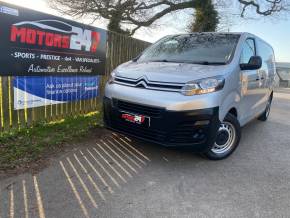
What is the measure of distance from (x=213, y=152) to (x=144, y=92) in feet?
4.55

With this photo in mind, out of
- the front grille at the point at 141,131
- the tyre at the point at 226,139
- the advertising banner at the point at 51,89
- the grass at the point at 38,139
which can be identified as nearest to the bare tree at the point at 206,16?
the advertising banner at the point at 51,89

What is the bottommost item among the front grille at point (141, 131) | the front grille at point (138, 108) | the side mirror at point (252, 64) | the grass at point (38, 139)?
the grass at point (38, 139)

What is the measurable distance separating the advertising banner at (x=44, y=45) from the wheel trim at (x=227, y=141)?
125 inches

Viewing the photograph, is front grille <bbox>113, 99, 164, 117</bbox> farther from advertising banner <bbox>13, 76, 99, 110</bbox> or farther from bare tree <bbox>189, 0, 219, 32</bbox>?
bare tree <bbox>189, 0, 219, 32</bbox>

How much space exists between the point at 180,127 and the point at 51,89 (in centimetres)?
282

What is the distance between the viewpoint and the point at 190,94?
3.54m

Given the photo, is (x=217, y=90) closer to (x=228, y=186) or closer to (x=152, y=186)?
(x=228, y=186)

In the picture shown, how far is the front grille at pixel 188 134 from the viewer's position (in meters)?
3.55

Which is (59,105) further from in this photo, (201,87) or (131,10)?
(131,10)

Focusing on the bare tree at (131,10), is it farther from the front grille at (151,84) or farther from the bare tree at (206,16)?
the front grille at (151,84)

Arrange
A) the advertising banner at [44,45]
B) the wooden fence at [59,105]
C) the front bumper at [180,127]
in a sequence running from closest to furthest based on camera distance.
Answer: the front bumper at [180,127] → the advertising banner at [44,45] → the wooden fence at [59,105]

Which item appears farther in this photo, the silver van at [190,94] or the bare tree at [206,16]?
the bare tree at [206,16]

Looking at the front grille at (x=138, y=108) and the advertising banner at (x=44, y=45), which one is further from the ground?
the advertising banner at (x=44, y=45)

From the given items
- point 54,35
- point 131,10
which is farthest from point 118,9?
point 54,35
